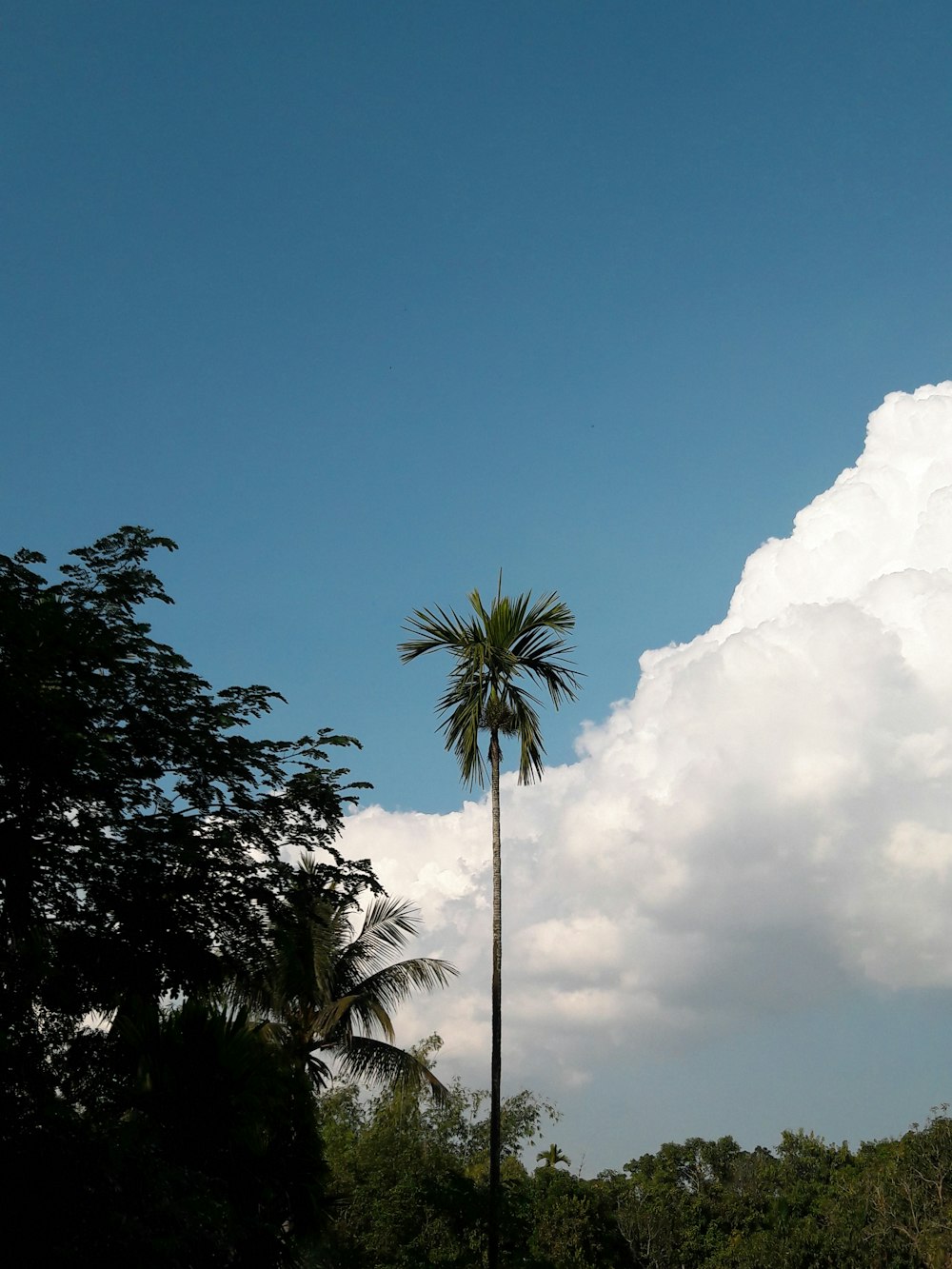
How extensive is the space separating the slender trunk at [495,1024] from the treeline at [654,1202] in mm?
10586

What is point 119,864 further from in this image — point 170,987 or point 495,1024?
point 495,1024

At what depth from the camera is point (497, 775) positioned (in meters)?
27.7

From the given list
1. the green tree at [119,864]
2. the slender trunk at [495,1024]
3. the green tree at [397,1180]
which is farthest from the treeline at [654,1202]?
the green tree at [119,864]

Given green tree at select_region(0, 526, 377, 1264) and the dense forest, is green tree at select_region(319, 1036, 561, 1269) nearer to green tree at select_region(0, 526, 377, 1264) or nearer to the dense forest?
the dense forest

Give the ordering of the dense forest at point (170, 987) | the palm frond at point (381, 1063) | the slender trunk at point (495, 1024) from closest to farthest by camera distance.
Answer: the dense forest at point (170, 987) → the slender trunk at point (495, 1024) → the palm frond at point (381, 1063)

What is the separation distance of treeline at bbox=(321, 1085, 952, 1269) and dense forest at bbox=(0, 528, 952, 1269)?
22 cm

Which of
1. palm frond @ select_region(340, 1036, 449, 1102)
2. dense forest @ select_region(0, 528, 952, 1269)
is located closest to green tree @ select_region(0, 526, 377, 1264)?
dense forest @ select_region(0, 528, 952, 1269)

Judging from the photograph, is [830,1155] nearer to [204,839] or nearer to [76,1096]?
[204,839]

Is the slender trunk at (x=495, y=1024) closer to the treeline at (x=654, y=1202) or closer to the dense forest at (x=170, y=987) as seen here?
the dense forest at (x=170, y=987)

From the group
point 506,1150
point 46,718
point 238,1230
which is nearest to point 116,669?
point 46,718

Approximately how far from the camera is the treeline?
35125 mm

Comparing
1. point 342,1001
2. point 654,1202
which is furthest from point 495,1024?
point 654,1202

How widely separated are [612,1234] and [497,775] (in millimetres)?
28835

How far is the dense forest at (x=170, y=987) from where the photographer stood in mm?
12703
